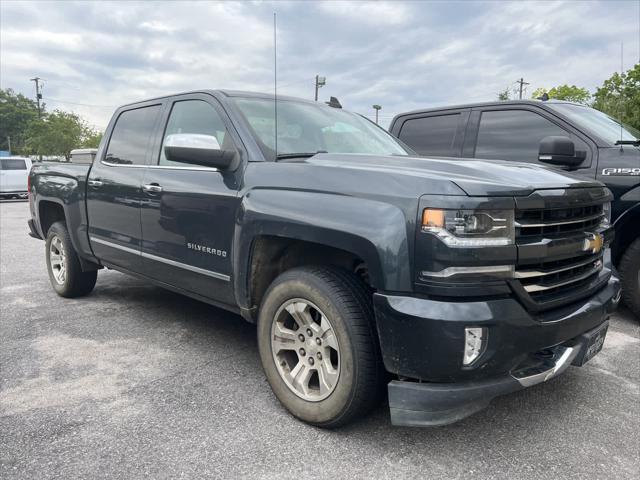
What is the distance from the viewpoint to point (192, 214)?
3.27m

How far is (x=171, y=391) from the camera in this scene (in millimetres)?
3027

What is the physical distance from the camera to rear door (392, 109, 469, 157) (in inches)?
215

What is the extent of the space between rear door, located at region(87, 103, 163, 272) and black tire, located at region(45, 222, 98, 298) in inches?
22.3

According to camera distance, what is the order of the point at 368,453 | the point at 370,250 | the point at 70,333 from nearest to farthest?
the point at 370,250
the point at 368,453
the point at 70,333

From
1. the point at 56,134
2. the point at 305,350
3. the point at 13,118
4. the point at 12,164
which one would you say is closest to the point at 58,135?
the point at 56,134

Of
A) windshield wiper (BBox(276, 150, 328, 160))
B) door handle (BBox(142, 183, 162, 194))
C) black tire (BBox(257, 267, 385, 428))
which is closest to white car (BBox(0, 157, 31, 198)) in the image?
door handle (BBox(142, 183, 162, 194))

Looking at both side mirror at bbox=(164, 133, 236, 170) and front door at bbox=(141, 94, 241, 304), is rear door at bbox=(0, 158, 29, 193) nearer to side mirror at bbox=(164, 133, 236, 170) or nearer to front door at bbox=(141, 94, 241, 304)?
front door at bbox=(141, 94, 241, 304)

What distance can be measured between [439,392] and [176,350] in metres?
2.20

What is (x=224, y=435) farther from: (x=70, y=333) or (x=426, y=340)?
(x=70, y=333)

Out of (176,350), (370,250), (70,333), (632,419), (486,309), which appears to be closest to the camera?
(486,309)

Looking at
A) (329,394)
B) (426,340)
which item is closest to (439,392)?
(426,340)

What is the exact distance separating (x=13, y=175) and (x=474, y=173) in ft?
74.3

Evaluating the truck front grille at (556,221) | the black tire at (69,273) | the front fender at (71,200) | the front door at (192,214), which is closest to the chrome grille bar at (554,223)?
the truck front grille at (556,221)

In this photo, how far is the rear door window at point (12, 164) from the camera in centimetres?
2062
